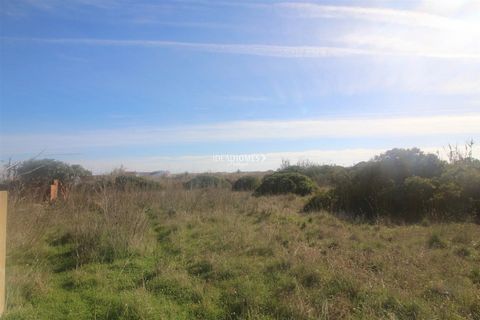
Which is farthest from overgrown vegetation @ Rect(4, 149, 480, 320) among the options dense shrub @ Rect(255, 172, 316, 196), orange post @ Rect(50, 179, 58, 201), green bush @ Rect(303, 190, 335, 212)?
dense shrub @ Rect(255, 172, 316, 196)

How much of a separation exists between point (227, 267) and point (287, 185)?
57.0ft

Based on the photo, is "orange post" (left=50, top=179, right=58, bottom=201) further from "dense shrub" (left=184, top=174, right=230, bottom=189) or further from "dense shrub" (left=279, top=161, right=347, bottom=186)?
"dense shrub" (left=279, top=161, right=347, bottom=186)

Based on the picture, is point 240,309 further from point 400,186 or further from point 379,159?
point 379,159

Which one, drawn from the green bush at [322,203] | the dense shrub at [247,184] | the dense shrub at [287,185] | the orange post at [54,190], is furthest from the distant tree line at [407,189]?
the dense shrub at [247,184]

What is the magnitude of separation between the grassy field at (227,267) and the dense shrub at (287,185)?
1146 cm

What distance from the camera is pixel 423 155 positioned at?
663 inches

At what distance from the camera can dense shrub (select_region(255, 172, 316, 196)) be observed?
24406 millimetres

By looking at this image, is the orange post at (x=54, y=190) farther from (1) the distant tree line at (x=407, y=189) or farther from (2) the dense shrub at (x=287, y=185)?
(2) the dense shrub at (x=287, y=185)

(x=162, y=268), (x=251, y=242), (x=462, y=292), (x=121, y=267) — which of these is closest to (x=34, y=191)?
(x=121, y=267)

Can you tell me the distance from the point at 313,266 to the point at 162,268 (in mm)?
2591

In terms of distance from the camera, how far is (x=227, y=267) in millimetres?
7797

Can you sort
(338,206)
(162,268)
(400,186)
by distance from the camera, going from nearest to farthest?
(162,268)
(400,186)
(338,206)

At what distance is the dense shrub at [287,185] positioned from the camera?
80.1ft

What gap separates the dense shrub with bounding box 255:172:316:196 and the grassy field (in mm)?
11463
